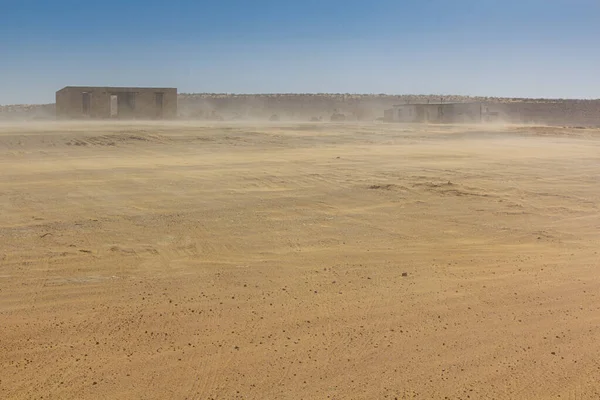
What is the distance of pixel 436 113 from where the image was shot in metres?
52.0

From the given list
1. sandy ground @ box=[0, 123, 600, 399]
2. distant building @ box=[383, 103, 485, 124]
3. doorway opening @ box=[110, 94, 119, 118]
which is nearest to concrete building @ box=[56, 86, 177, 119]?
doorway opening @ box=[110, 94, 119, 118]

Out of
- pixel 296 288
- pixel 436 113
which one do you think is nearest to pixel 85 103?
pixel 436 113

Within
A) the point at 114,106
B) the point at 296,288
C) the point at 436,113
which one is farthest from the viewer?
the point at 436,113

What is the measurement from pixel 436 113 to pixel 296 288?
48.2m

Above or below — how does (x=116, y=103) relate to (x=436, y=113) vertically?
above

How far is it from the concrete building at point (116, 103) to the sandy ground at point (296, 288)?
32.2m

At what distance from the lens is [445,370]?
4.30 m

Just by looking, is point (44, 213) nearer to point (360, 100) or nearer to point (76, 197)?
point (76, 197)

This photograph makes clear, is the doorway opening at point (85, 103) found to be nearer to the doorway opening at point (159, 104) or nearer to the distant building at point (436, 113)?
the doorway opening at point (159, 104)

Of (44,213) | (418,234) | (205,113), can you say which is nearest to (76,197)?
(44,213)

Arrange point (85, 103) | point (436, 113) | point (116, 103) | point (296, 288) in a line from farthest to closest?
point (436, 113), point (116, 103), point (85, 103), point (296, 288)

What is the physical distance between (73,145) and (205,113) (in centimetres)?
3579

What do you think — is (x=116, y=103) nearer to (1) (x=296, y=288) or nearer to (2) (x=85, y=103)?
(2) (x=85, y=103)

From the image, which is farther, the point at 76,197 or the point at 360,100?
the point at 360,100
